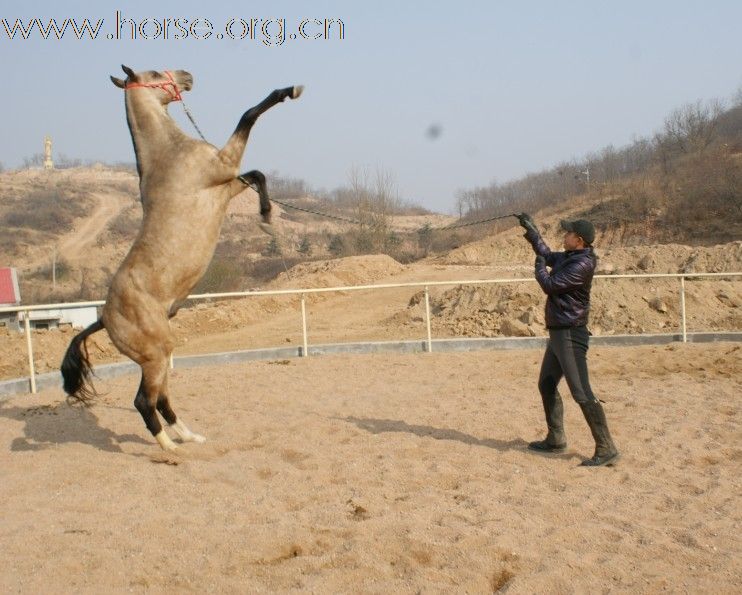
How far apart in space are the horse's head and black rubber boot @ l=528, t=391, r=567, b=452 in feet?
12.7

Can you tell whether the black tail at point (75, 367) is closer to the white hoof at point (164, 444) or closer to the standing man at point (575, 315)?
the white hoof at point (164, 444)

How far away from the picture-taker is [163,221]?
5.46m

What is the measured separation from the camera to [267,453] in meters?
5.61

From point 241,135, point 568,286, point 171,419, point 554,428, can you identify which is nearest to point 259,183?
point 241,135

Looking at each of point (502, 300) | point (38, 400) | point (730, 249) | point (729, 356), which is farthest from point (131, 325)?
point (730, 249)

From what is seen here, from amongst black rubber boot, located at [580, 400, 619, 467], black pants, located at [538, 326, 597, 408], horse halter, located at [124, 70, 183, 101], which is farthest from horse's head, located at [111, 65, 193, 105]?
black rubber boot, located at [580, 400, 619, 467]

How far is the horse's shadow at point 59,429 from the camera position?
6.09 metres

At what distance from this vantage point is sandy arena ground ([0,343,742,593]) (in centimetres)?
325

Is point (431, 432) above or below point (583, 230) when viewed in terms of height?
→ below

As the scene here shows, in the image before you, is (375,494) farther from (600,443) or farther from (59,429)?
(59,429)

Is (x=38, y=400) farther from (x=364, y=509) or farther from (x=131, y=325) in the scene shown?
(x=364, y=509)

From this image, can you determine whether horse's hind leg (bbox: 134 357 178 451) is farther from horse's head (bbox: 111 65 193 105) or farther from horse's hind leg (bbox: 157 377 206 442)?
horse's head (bbox: 111 65 193 105)

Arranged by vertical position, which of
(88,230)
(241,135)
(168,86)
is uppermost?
(88,230)

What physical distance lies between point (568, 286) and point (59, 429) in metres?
4.78
